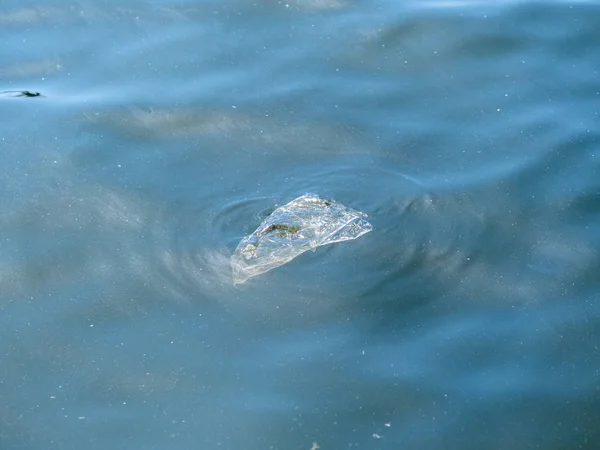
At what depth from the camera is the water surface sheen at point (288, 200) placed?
253 centimetres

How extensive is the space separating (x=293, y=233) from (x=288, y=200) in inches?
5.9

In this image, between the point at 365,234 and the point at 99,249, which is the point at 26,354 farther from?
the point at 365,234

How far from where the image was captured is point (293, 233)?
3.00 metres

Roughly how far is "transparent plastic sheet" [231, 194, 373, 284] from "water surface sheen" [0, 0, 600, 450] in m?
0.04

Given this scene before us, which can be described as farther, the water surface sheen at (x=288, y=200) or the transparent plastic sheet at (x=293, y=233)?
the transparent plastic sheet at (x=293, y=233)

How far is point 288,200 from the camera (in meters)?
3.11

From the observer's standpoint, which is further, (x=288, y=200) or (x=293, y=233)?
(x=288, y=200)

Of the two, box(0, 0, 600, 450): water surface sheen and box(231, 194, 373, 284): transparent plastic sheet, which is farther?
box(231, 194, 373, 284): transparent plastic sheet

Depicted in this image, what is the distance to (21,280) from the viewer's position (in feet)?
9.44

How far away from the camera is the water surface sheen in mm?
2525

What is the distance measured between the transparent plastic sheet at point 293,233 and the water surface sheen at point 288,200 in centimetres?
4

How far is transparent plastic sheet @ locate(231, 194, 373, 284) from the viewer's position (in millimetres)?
2896

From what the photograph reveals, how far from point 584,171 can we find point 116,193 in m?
1.46

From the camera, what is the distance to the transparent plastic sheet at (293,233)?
2896mm
